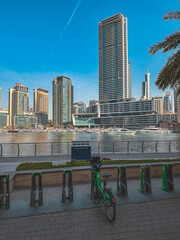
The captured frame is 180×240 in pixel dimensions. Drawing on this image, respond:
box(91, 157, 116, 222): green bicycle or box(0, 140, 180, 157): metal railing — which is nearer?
box(91, 157, 116, 222): green bicycle

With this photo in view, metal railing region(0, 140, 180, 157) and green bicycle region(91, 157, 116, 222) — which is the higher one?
green bicycle region(91, 157, 116, 222)

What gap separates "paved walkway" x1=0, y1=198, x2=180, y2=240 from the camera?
346 cm

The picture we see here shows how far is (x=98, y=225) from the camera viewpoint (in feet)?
12.6

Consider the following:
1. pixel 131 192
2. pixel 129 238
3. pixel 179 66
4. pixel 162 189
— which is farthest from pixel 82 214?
pixel 179 66

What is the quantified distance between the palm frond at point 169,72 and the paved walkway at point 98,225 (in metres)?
6.22

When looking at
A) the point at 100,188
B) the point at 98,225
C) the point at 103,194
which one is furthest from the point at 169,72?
the point at 98,225

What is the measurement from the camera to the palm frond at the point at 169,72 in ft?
25.1

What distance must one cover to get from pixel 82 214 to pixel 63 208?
646 mm

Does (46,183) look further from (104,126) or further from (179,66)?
(104,126)

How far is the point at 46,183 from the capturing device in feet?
22.0

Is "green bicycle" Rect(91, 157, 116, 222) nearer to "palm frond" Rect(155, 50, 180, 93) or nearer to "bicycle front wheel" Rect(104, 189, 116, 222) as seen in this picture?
"bicycle front wheel" Rect(104, 189, 116, 222)

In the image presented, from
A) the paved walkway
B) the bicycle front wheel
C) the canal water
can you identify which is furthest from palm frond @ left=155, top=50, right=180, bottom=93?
the bicycle front wheel

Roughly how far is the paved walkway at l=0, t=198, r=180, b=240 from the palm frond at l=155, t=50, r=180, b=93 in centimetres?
622

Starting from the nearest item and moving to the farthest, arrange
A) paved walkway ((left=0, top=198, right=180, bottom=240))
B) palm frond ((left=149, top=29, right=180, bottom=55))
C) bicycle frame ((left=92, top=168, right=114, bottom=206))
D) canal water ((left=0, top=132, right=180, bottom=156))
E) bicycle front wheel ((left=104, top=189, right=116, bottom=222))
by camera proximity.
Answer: paved walkway ((left=0, top=198, right=180, bottom=240)) < bicycle front wheel ((left=104, top=189, right=116, bottom=222)) < bicycle frame ((left=92, top=168, right=114, bottom=206)) < palm frond ((left=149, top=29, right=180, bottom=55)) < canal water ((left=0, top=132, right=180, bottom=156))
